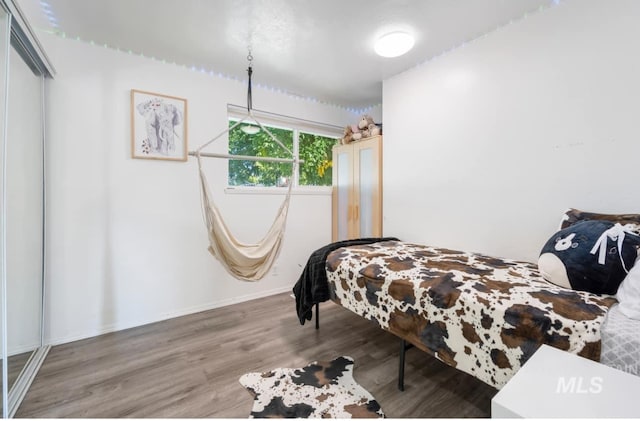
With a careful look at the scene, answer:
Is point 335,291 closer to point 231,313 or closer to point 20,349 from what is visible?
point 231,313

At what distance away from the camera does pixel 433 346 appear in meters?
1.41

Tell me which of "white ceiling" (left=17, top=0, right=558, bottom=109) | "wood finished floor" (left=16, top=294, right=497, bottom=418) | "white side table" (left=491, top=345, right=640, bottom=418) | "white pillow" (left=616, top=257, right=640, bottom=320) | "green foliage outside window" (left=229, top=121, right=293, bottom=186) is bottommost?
"wood finished floor" (left=16, top=294, right=497, bottom=418)

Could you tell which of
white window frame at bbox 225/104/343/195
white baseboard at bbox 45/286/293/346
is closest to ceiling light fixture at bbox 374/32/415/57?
white window frame at bbox 225/104/343/195

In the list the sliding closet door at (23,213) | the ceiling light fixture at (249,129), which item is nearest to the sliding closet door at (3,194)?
the sliding closet door at (23,213)

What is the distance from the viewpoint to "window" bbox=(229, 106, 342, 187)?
2971 millimetres

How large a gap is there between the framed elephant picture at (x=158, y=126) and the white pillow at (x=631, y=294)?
298 cm

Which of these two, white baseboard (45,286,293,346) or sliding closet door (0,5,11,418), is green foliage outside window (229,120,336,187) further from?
sliding closet door (0,5,11,418)

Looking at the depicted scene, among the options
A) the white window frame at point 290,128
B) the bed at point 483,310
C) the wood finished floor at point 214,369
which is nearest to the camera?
the bed at point 483,310

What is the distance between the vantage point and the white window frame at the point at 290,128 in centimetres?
292

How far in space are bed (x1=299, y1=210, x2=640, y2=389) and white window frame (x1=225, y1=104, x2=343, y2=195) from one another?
147 centimetres

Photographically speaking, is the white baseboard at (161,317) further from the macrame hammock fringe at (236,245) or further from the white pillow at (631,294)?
the white pillow at (631,294)

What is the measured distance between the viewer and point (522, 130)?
6.37 ft

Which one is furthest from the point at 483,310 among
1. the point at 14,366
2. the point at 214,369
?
the point at 14,366

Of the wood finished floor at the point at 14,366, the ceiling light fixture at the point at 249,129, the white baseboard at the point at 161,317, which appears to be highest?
the ceiling light fixture at the point at 249,129
